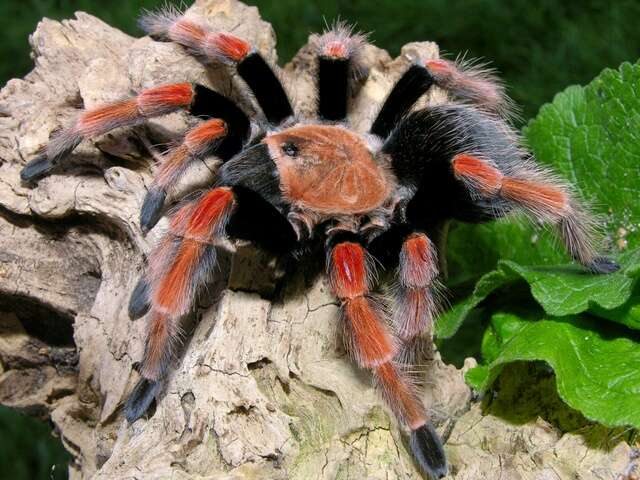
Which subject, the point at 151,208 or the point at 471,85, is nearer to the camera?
the point at 151,208

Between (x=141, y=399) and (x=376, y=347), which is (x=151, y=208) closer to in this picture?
(x=141, y=399)

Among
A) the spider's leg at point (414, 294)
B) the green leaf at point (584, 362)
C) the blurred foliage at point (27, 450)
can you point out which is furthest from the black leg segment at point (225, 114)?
the blurred foliage at point (27, 450)

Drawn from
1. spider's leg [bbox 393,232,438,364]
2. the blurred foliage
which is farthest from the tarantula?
the blurred foliage

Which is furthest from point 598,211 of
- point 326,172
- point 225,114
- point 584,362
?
point 225,114

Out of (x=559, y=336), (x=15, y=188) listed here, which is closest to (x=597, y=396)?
(x=559, y=336)

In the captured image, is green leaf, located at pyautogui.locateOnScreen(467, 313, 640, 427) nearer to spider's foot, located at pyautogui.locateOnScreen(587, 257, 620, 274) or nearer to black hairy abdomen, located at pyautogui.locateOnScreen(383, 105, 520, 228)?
spider's foot, located at pyautogui.locateOnScreen(587, 257, 620, 274)

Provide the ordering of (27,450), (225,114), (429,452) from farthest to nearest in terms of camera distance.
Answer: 1. (27,450)
2. (225,114)
3. (429,452)
